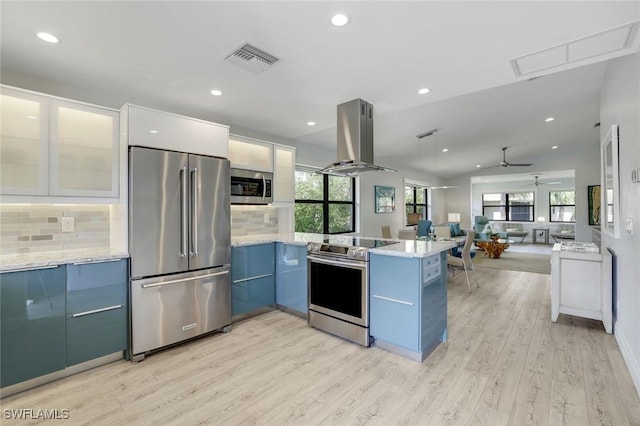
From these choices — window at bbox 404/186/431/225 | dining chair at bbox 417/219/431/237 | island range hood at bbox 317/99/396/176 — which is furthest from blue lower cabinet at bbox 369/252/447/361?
window at bbox 404/186/431/225

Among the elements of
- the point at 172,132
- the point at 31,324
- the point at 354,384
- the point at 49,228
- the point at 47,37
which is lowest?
the point at 354,384

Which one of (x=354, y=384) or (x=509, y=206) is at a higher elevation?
(x=509, y=206)

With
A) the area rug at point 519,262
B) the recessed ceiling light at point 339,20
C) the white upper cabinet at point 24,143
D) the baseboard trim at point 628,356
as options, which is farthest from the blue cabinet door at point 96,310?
the area rug at point 519,262

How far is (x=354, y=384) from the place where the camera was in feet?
6.99

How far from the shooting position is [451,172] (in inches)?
406

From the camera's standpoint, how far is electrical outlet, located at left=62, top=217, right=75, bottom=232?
2.58 m

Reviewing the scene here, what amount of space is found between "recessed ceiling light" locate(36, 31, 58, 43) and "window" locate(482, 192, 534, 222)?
557 inches

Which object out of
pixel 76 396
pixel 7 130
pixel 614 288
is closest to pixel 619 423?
pixel 614 288

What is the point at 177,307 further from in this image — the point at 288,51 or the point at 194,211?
the point at 288,51

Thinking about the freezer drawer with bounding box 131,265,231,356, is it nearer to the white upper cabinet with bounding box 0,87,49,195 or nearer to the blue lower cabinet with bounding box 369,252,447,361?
the white upper cabinet with bounding box 0,87,49,195

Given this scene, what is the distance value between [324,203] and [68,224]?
3.86 metres

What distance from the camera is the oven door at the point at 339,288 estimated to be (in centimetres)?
270

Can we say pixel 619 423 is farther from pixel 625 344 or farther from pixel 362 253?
pixel 362 253

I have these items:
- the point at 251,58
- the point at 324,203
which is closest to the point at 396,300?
the point at 251,58
